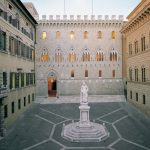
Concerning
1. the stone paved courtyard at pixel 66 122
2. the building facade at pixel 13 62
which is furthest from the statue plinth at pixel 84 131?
the building facade at pixel 13 62

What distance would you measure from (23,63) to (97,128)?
46.7ft

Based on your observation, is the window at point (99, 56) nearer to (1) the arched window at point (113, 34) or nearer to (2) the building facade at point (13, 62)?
(1) the arched window at point (113, 34)

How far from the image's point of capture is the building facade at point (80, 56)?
1442 inches

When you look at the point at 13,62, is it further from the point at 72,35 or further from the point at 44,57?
the point at 72,35

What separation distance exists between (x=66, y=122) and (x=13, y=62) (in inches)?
367

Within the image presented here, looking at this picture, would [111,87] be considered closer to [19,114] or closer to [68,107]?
[68,107]

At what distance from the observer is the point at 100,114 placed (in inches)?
982

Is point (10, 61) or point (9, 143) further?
point (10, 61)

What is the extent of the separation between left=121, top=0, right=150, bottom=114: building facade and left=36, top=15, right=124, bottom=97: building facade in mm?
7535

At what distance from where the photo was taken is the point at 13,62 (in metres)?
21.7

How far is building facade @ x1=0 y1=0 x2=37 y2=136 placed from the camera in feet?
60.6

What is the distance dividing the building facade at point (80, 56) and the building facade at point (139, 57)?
7535 mm

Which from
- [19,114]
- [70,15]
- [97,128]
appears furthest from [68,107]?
[70,15]

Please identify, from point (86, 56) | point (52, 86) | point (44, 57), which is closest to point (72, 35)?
point (86, 56)
